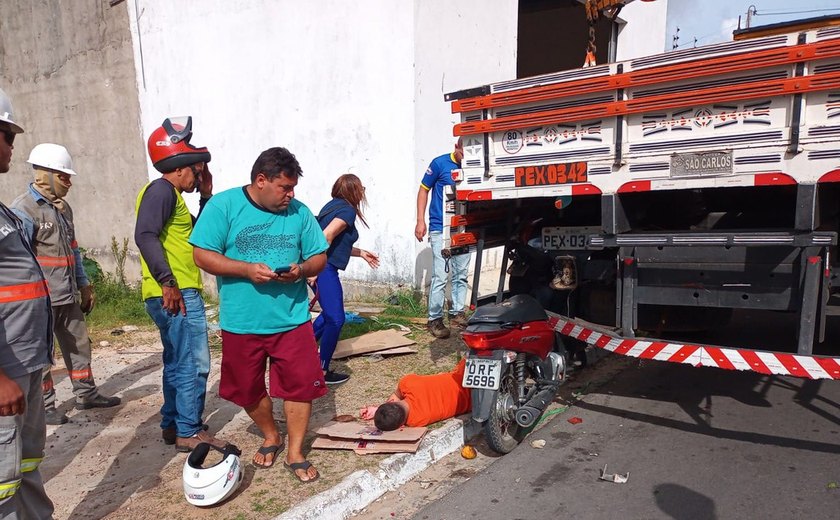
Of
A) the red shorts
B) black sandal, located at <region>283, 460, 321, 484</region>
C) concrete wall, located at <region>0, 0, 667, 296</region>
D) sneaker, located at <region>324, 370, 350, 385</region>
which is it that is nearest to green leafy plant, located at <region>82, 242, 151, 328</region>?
concrete wall, located at <region>0, 0, 667, 296</region>

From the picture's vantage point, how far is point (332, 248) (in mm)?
4938

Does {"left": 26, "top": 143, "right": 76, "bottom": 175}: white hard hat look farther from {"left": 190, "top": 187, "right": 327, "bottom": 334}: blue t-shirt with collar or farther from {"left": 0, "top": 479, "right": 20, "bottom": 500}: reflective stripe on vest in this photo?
{"left": 0, "top": 479, "right": 20, "bottom": 500}: reflective stripe on vest

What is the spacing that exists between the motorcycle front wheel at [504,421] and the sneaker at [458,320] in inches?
99.6

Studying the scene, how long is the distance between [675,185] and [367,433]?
8.56ft

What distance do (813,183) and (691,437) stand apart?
1.89 m

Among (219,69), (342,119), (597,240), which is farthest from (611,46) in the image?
(597,240)

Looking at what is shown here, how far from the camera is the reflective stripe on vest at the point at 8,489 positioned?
221 cm

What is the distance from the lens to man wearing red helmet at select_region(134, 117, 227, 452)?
143 inches

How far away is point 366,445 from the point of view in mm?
3838

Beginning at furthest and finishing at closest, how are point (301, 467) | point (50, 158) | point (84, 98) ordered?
point (84, 98)
point (50, 158)
point (301, 467)

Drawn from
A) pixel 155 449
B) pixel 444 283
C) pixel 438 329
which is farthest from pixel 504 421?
pixel 444 283

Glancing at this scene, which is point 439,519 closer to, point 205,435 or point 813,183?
point 205,435

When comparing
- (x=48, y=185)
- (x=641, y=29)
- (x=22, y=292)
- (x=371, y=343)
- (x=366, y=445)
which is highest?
(x=641, y=29)

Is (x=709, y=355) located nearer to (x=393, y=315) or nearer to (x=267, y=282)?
(x=267, y=282)
